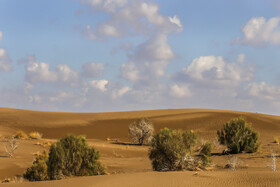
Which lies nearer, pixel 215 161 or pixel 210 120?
pixel 215 161

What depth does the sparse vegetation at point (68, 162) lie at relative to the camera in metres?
15.1

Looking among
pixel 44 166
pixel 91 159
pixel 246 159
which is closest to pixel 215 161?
pixel 246 159

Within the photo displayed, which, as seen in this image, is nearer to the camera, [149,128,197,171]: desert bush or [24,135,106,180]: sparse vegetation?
[24,135,106,180]: sparse vegetation

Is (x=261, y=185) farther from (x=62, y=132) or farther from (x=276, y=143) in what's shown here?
(x=62, y=132)

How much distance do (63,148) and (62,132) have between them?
107 feet

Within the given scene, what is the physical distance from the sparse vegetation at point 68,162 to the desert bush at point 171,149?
260 cm

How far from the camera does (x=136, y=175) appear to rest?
12.0 meters

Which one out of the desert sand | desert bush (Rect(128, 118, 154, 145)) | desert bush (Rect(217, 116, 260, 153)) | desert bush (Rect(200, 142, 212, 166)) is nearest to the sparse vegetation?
the desert sand

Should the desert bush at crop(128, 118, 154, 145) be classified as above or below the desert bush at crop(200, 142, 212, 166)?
above

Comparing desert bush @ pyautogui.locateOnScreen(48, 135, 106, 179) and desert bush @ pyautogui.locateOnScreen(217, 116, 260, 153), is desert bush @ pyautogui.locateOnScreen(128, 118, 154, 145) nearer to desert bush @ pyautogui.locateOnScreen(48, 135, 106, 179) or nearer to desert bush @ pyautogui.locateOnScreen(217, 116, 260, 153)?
desert bush @ pyautogui.locateOnScreen(217, 116, 260, 153)

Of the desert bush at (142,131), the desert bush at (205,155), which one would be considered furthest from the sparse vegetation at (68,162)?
the desert bush at (142,131)

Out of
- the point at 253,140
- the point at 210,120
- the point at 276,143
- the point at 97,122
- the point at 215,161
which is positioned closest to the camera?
the point at 215,161

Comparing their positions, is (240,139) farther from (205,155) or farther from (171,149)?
(171,149)

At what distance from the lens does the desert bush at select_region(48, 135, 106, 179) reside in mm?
15102
